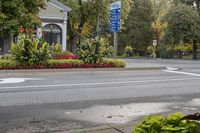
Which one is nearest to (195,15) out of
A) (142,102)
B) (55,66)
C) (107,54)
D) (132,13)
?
(132,13)

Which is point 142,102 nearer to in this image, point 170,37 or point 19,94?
point 19,94

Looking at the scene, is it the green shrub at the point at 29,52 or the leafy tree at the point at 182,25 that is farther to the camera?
the leafy tree at the point at 182,25

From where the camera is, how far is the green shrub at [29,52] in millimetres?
19391

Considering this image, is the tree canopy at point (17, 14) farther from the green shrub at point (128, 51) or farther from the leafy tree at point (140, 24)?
the leafy tree at point (140, 24)

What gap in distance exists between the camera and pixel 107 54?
2278cm

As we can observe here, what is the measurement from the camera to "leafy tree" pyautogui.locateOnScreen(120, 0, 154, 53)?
2501 inches

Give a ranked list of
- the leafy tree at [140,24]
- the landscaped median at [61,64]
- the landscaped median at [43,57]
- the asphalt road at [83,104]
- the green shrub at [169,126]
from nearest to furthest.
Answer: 1. the green shrub at [169,126]
2. the asphalt road at [83,104]
3. the landscaped median at [61,64]
4. the landscaped median at [43,57]
5. the leafy tree at [140,24]

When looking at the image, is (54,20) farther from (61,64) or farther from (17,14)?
(61,64)

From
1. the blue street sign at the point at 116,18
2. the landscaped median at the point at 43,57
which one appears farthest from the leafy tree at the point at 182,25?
the landscaped median at the point at 43,57

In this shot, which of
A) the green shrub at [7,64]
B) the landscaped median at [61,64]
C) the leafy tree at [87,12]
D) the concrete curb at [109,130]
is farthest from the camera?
the leafy tree at [87,12]

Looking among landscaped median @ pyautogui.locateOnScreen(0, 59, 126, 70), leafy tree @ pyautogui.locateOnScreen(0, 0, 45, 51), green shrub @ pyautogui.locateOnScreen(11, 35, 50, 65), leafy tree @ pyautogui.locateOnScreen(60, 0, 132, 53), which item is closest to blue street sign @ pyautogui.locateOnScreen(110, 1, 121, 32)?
landscaped median @ pyautogui.locateOnScreen(0, 59, 126, 70)

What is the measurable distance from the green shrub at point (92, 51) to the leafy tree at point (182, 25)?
103 feet

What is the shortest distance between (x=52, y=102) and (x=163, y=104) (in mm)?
2858

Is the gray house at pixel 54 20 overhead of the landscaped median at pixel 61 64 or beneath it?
overhead
